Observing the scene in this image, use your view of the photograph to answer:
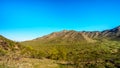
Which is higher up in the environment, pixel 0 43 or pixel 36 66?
pixel 0 43

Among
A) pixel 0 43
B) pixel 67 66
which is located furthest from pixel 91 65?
pixel 0 43

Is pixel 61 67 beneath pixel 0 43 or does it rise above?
beneath

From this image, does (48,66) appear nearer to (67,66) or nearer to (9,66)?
(67,66)

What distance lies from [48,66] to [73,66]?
781 cm

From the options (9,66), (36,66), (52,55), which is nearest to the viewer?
(9,66)

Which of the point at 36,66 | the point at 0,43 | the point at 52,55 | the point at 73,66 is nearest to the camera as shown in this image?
the point at 36,66

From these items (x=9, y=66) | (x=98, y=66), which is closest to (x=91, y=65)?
(x=98, y=66)

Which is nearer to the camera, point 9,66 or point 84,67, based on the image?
point 9,66

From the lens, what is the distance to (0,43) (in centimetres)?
11075

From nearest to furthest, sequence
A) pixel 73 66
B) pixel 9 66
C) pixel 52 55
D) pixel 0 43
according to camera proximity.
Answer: pixel 9 66
pixel 73 66
pixel 0 43
pixel 52 55

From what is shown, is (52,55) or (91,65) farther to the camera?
(52,55)

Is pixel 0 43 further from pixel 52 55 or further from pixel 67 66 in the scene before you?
pixel 67 66

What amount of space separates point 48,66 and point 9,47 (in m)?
52.9

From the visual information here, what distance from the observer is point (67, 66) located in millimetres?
69438
